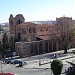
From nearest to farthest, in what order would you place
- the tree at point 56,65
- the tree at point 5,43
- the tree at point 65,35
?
the tree at point 56,65, the tree at point 65,35, the tree at point 5,43

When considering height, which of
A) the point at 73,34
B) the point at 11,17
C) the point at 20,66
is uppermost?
the point at 11,17

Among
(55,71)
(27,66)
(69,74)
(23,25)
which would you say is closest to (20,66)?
(27,66)

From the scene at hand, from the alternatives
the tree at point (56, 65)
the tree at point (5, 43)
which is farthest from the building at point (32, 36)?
the tree at point (56, 65)

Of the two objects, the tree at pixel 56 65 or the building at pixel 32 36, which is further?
the building at pixel 32 36

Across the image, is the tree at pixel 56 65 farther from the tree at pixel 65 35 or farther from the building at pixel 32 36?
the tree at pixel 65 35

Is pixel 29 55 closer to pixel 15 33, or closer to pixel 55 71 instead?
pixel 15 33

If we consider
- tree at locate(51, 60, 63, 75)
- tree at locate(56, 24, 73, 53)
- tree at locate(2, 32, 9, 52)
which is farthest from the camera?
tree at locate(2, 32, 9, 52)

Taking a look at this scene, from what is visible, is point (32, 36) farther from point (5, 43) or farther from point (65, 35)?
point (65, 35)

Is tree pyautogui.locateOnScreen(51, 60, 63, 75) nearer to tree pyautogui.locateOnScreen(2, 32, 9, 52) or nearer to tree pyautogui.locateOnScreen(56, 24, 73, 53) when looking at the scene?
tree pyautogui.locateOnScreen(56, 24, 73, 53)

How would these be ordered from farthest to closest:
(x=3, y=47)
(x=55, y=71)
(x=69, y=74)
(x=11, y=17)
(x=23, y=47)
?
1. (x=11, y=17)
2. (x=3, y=47)
3. (x=23, y=47)
4. (x=69, y=74)
5. (x=55, y=71)

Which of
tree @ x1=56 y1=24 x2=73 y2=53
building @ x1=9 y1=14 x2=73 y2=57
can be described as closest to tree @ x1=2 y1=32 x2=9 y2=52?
building @ x1=9 y1=14 x2=73 y2=57

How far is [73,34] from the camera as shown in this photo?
3027 inches

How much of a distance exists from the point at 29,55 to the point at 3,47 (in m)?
9.89

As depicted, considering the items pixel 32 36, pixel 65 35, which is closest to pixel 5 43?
pixel 32 36
